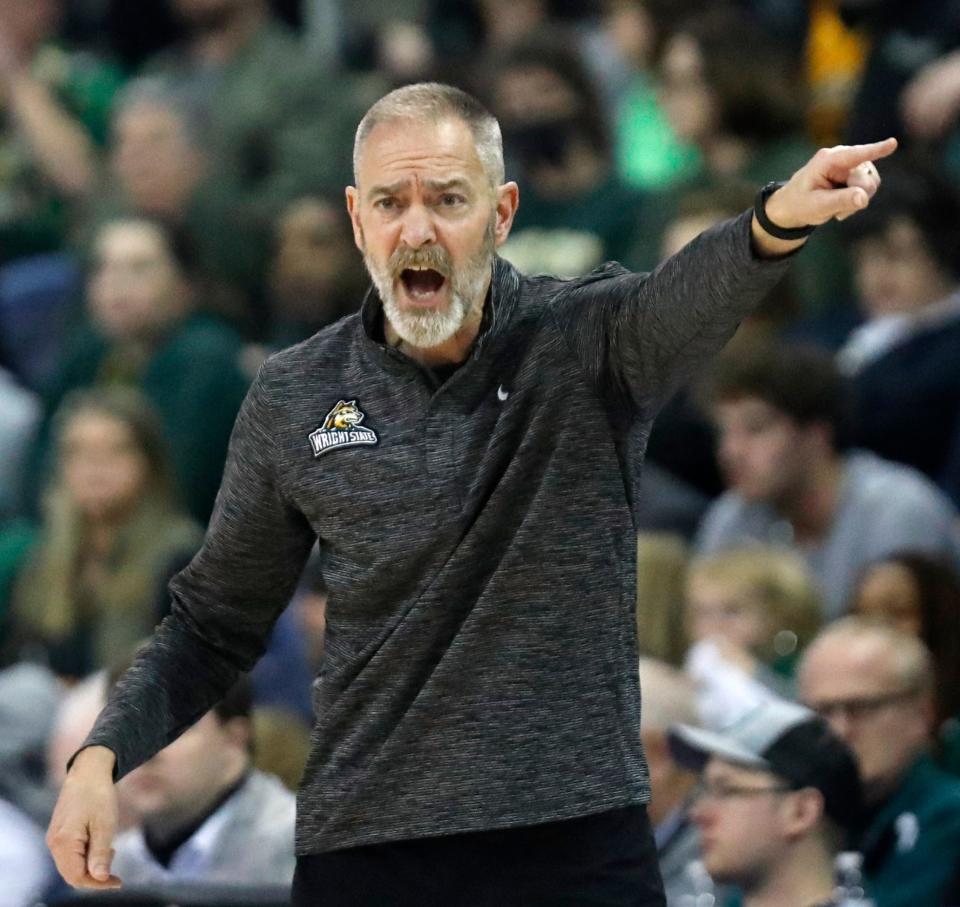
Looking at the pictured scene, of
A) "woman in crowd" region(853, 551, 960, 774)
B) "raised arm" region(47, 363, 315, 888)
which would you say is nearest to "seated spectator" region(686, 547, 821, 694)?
"woman in crowd" region(853, 551, 960, 774)

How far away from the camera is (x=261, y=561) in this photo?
277 cm

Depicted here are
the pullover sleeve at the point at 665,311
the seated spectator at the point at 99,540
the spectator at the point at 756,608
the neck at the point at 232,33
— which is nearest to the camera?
the pullover sleeve at the point at 665,311

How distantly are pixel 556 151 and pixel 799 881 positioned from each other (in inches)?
137

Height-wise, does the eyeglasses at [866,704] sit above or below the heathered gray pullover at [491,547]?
below

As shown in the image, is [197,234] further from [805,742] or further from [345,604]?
[345,604]

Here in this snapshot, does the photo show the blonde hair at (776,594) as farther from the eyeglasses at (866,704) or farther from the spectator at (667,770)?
the eyeglasses at (866,704)

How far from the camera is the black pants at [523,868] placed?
247 centimetres

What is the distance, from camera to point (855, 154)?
7.43 feet

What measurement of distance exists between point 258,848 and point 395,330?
5.90 ft

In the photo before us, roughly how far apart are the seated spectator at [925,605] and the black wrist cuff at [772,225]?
7.68ft

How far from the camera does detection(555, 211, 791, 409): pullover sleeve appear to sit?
236 cm

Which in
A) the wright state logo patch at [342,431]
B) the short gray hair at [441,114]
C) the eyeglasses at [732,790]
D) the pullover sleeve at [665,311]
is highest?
the short gray hair at [441,114]

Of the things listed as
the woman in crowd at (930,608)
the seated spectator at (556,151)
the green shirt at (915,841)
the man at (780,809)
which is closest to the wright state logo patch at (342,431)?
the man at (780,809)

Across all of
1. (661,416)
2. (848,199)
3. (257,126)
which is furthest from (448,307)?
(257,126)
